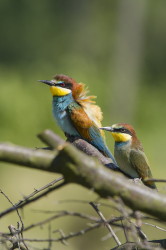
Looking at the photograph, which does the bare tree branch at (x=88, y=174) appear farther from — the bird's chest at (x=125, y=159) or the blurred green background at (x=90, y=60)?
the blurred green background at (x=90, y=60)

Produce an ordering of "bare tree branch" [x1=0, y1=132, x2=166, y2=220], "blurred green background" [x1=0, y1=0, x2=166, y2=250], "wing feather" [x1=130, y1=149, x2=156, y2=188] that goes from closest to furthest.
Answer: "bare tree branch" [x1=0, y1=132, x2=166, y2=220] → "wing feather" [x1=130, y1=149, x2=156, y2=188] → "blurred green background" [x1=0, y1=0, x2=166, y2=250]

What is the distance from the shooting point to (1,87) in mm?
8930

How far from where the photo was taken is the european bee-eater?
285cm

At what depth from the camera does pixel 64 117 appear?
2895 mm

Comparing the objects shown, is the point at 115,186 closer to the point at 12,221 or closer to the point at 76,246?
the point at 76,246

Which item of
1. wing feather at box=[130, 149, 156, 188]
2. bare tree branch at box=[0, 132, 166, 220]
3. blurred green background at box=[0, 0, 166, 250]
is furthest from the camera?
blurred green background at box=[0, 0, 166, 250]

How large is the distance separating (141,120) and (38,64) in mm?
2691

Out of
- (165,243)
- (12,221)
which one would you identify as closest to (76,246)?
(12,221)

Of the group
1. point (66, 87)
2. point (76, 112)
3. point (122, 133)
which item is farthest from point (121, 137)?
point (66, 87)

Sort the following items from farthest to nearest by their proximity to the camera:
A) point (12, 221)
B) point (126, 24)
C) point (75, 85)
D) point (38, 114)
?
point (126, 24) → point (38, 114) → point (12, 221) → point (75, 85)

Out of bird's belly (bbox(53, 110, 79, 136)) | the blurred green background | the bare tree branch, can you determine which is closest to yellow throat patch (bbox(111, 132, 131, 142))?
bird's belly (bbox(53, 110, 79, 136))

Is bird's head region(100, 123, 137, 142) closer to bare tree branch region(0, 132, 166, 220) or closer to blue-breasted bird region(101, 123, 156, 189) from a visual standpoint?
blue-breasted bird region(101, 123, 156, 189)

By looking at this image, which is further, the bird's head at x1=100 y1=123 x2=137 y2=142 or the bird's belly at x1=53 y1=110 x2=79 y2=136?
the bird's belly at x1=53 y1=110 x2=79 y2=136

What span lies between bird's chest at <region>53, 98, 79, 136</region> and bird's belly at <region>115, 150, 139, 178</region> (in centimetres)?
54
